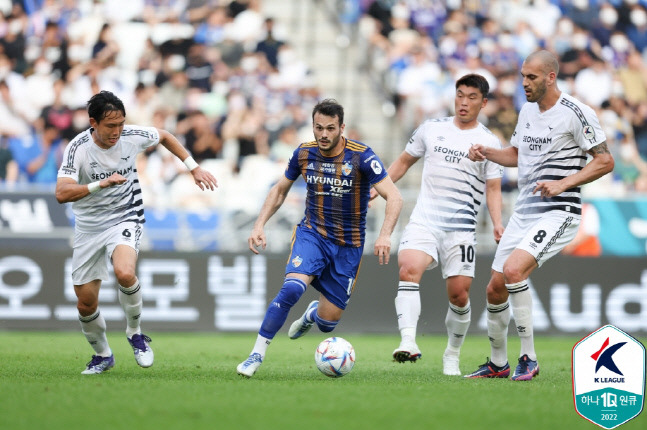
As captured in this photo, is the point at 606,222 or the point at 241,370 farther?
the point at 606,222

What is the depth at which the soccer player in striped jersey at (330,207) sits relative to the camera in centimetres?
845

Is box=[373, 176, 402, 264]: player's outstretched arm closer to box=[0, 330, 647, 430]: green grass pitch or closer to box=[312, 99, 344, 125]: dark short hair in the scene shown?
box=[312, 99, 344, 125]: dark short hair

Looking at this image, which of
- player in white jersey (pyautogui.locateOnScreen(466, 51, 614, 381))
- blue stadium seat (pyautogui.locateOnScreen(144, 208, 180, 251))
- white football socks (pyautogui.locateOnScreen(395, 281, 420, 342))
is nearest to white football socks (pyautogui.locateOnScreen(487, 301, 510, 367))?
player in white jersey (pyautogui.locateOnScreen(466, 51, 614, 381))

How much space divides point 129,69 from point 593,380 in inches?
555

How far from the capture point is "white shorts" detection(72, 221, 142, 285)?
888 cm

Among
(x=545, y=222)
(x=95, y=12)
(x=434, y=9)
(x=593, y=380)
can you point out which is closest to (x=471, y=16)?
(x=434, y=9)

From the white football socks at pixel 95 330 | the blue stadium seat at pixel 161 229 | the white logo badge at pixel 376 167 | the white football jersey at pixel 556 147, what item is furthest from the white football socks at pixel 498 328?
the blue stadium seat at pixel 161 229

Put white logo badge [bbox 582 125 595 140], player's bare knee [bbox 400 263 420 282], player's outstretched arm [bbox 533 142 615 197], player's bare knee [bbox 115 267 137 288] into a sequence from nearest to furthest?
player's outstretched arm [bbox 533 142 615 197] → white logo badge [bbox 582 125 595 140] → player's bare knee [bbox 115 267 137 288] → player's bare knee [bbox 400 263 420 282]

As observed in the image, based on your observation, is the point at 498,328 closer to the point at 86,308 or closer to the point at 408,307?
the point at 408,307

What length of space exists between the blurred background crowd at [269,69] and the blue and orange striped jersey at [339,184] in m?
7.66

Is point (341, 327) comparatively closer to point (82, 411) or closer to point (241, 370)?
point (241, 370)

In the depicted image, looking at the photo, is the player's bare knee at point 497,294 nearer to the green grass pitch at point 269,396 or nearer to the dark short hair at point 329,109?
the green grass pitch at point 269,396

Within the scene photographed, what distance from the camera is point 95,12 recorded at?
19.6m

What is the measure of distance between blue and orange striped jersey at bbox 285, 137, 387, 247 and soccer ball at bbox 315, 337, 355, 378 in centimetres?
100
